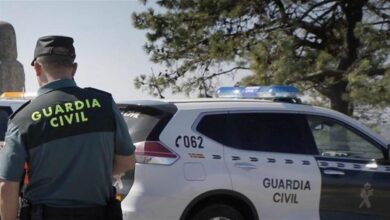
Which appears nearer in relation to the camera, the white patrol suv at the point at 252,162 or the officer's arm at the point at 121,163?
the officer's arm at the point at 121,163

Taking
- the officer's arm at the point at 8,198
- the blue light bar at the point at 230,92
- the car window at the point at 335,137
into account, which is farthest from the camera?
the blue light bar at the point at 230,92

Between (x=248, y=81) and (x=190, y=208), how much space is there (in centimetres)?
736

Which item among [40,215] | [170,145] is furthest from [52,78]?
[170,145]

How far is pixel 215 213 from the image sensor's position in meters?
5.00

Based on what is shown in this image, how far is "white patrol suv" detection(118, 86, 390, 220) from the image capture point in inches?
192

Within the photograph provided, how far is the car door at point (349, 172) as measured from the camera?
17.4 ft

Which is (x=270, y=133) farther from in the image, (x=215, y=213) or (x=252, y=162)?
(x=215, y=213)

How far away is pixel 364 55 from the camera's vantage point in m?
11.1

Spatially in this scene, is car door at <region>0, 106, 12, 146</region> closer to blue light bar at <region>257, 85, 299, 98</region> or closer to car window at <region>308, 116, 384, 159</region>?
blue light bar at <region>257, 85, 299, 98</region>

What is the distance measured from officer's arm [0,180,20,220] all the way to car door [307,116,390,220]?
11.2 feet

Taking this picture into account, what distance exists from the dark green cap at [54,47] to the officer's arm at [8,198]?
0.57 metres

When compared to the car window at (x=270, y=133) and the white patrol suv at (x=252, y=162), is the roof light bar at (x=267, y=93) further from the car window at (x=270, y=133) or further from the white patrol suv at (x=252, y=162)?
the car window at (x=270, y=133)

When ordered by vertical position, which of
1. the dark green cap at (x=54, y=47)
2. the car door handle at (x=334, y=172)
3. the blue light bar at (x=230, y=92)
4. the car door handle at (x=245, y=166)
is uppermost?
the dark green cap at (x=54, y=47)

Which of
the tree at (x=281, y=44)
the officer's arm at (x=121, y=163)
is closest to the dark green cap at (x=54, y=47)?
the officer's arm at (x=121, y=163)
